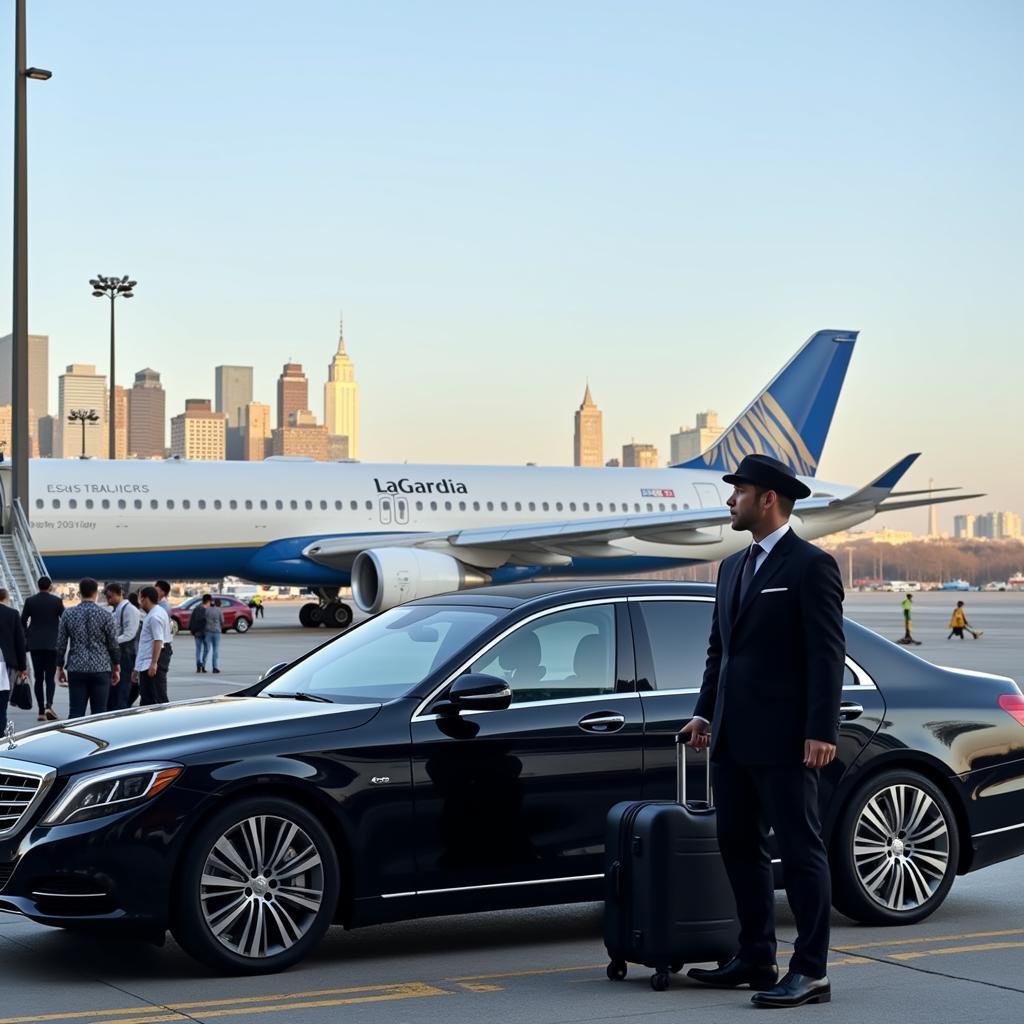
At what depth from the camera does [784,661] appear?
6293 mm

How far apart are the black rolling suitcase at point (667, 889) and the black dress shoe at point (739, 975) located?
68 mm

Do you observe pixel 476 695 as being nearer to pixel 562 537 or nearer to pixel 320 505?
pixel 562 537

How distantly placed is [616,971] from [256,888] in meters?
1.46

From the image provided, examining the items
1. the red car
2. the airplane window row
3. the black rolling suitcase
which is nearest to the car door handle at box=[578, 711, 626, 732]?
the black rolling suitcase

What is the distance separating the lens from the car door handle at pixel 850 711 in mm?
7836

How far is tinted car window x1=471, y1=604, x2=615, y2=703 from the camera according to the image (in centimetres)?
748

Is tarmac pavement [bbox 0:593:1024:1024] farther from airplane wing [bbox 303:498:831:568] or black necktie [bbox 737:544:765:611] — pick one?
airplane wing [bbox 303:498:831:568]

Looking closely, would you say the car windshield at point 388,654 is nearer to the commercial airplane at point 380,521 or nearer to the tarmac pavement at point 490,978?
the tarmac pavement at point 490,978

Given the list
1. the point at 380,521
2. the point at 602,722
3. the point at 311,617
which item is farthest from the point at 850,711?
the point at 311,617

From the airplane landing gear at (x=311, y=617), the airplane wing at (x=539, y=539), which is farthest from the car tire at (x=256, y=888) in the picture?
the airplane landing gear at (x=311, y=617)

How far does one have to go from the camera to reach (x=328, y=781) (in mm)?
6934

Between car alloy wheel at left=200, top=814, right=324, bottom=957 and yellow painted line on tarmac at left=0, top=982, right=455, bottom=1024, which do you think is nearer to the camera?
yellow painted line on tarmac at left=0, top=982, right=455, bottom=1024

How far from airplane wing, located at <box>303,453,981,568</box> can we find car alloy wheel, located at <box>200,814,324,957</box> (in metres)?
30.9

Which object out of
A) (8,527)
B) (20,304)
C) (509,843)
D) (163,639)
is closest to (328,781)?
(509,843)
